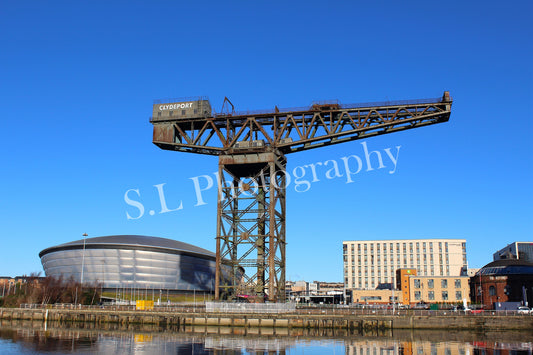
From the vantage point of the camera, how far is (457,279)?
408 feet

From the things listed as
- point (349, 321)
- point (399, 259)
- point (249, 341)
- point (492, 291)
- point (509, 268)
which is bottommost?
point (249, 341)

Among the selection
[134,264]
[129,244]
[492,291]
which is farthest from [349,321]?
[129,244]

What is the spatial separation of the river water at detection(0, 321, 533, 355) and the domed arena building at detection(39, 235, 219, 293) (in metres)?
51.3

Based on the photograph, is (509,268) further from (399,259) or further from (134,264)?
(399,259)

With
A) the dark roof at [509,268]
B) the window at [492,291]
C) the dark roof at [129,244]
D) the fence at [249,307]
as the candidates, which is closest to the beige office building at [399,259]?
the dark roof at [509,268]

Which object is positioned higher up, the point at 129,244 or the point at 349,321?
the point at 129,244

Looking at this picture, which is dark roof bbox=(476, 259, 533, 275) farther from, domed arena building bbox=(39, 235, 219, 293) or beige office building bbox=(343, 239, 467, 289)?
beige office building bbox=(343, 239, 467, 289)

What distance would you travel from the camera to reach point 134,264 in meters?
117

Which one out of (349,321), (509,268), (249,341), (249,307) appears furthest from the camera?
(509,268)

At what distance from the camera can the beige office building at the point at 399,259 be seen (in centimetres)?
17375

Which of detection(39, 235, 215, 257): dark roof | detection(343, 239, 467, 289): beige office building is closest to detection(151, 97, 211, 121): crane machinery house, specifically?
detection(39, 235, 215, 257): dark roof

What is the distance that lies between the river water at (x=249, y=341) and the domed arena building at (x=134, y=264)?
51.3m

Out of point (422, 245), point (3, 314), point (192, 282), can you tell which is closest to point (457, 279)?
point (422, 245)

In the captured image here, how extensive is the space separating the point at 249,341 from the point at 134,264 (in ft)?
235
